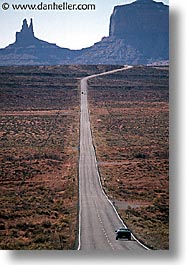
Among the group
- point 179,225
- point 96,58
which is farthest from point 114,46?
point 179,225

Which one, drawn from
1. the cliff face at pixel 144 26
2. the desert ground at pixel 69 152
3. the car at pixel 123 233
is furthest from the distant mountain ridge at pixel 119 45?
the car at pixel 123 233

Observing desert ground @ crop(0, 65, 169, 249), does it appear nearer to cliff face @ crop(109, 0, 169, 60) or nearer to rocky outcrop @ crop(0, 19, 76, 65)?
rocky outcrop @ crop(0, 19, 76, 65)

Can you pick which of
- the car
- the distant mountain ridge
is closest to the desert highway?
the car

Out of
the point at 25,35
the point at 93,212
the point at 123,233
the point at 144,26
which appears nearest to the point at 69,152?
the point at 93,212

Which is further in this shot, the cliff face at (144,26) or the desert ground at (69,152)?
the cliff face at (144,26)

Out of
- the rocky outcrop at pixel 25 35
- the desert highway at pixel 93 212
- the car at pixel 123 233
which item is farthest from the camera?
the rocky outcrop at pixel 25 35

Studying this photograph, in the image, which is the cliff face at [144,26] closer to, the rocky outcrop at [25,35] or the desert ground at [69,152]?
the desert ground at [69,152]

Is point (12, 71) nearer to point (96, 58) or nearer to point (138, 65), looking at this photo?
point (96, 58)
